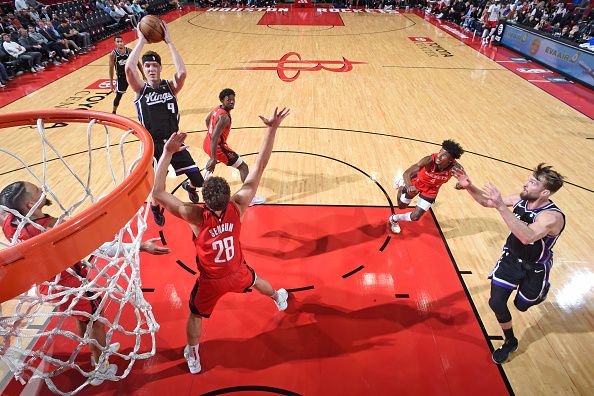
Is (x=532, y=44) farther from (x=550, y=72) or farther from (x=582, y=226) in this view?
(x=582, y=226)

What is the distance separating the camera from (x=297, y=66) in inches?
456

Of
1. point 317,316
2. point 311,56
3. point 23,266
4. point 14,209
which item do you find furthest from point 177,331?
point 311,56

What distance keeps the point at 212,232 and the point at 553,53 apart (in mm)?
13185

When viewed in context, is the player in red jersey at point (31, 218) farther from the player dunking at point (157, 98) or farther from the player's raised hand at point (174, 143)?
the player dunking at point (157, 98)

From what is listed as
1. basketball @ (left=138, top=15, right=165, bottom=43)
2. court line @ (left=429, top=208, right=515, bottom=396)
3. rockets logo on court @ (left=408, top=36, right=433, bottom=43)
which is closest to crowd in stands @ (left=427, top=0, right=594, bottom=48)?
rockets logo on court @ (left=408, top=36, right=433, bottom=43)

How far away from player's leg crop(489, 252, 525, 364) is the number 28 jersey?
2.14m

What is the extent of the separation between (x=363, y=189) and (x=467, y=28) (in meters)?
15.8

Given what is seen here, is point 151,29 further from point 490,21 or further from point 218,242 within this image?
point 490,21

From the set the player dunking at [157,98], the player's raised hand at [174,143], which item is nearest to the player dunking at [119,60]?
the player dunking at [157,98]

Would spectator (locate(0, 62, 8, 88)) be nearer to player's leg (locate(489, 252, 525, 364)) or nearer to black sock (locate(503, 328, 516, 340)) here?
player's leg (locate(489, 252, 525, 364))

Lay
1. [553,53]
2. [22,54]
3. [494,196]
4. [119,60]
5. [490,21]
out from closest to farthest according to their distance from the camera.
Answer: [494,196], [119,60], [22,54], [553,53], [490,21]

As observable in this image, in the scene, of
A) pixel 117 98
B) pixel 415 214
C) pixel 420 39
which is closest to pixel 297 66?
pixel 117 98

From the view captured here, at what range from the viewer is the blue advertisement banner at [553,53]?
1029 cm

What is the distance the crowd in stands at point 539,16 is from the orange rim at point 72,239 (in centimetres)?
1489
